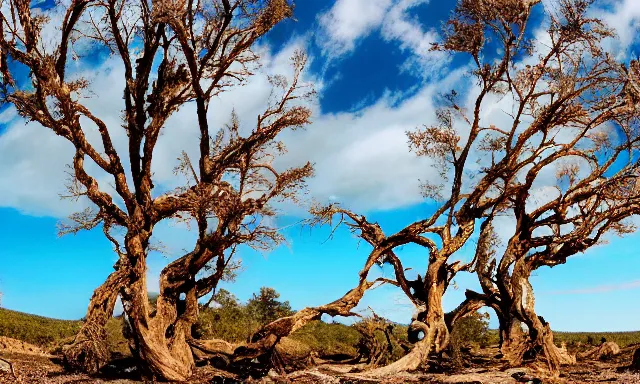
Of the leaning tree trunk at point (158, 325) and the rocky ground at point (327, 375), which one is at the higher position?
the leaning tree trunk at point (158, 325)

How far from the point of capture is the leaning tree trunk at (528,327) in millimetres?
15945

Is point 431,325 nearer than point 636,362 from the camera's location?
No

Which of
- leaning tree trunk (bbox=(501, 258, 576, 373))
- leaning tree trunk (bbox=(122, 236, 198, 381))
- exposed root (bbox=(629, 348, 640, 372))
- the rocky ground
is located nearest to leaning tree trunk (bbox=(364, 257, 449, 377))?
the rocky ground

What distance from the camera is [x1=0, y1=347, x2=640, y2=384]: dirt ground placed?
12.7 meters

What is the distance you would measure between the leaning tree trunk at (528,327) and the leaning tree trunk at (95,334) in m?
10.7

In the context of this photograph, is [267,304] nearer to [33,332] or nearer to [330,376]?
[33,332]

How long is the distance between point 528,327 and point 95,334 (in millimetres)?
11901

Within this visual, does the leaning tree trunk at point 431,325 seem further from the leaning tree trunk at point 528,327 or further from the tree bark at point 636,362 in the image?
the tree bark at point 636,362

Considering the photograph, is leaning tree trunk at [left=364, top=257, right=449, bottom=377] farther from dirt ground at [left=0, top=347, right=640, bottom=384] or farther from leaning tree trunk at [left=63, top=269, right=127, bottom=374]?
leaning tree trunk at [left=63, top=269, right=127, bottom=374]

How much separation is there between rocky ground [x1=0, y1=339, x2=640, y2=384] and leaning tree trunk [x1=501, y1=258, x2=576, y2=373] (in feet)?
1.82

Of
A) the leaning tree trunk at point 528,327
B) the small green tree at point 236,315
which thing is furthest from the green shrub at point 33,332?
the leaning tree trunk at point 528,327

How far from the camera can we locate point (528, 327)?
54.4ft

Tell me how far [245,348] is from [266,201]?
4.02m

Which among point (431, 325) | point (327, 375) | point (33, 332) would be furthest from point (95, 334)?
point (33, 332)
